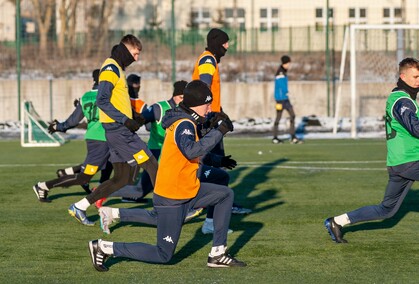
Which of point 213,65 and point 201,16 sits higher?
point 201,16

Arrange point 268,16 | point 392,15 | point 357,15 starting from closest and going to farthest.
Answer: point 392,15 < point 357,15 < point 268,16

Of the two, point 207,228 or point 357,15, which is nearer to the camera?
point 207,228

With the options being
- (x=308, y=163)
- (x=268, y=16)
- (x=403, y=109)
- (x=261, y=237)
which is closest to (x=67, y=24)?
(x=268, y=16)

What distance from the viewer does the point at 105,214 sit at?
9953 mm

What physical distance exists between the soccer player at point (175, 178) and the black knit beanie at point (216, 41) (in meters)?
3.50

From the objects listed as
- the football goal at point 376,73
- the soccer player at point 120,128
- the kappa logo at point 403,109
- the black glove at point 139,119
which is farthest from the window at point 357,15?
the kappa logo at point 403,109

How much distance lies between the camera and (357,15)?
122 feet

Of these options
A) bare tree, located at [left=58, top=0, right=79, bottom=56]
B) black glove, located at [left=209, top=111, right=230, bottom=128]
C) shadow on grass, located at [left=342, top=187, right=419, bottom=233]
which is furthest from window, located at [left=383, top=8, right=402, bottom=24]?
black glove, located at [left=209, top=111, right=230, bottom=128]

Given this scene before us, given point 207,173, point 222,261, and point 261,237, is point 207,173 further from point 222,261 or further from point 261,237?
point 222,261

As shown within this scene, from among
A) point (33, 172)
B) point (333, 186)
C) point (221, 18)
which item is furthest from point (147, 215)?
point (221, 18)

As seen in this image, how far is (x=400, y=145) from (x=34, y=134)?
15.3 meters

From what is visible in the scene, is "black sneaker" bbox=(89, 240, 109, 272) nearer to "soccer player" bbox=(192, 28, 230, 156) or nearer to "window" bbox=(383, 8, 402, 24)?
"soccer player" bbox=(192, 28, 230, 156)

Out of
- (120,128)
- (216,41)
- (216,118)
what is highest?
(216,41)

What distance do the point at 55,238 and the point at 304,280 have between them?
3.31 metres
